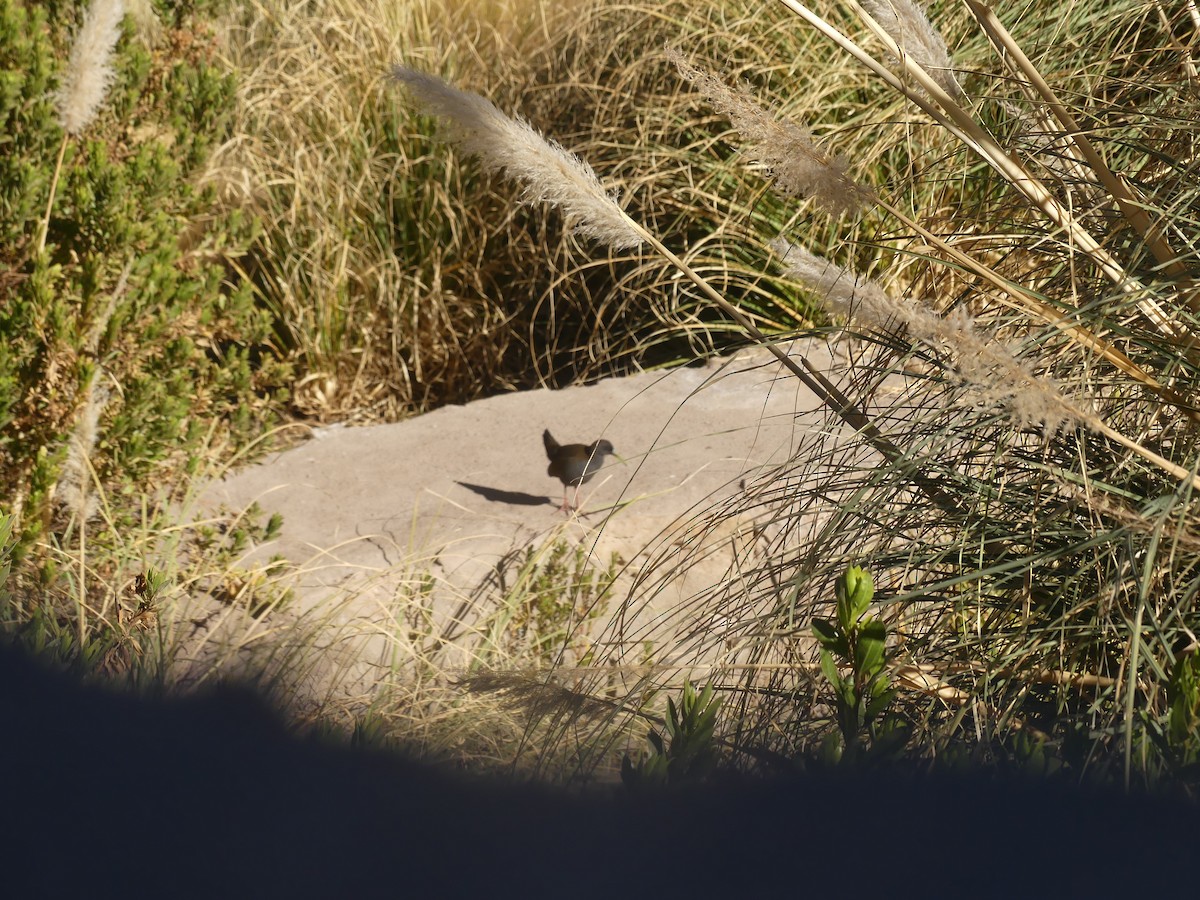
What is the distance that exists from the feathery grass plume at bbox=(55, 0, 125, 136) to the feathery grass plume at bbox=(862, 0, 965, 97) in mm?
2032

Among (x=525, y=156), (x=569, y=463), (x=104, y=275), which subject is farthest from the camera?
(x=569, y=463)

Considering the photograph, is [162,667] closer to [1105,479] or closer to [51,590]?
[51,590]

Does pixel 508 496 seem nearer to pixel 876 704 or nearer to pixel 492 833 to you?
pixel 876 704

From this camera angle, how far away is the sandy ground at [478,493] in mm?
2865

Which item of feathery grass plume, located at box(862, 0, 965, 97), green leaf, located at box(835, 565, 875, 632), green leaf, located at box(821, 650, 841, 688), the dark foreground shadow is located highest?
feathery grass plume, located at box(862, 0, 965, 97)

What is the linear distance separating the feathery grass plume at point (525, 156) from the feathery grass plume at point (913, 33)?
0.44 m

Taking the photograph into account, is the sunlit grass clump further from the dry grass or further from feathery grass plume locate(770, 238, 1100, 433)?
the dry grass


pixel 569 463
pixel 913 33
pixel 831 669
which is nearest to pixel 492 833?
pixel 831 669

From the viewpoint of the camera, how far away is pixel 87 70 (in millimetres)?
2850

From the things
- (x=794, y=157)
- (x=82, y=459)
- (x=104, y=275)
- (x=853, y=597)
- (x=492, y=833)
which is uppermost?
(x=104, y=275)

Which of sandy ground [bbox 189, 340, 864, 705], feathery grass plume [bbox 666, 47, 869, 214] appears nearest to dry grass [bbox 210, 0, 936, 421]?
sandy ground [bbox 189, 340, 864, 705]

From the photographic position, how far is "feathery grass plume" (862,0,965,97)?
1.60 metres

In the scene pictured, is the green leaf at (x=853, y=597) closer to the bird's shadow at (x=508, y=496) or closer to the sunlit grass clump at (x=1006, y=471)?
the sunlit grass clump at (x=1006, y=471)

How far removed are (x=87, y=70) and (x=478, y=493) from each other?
163 centimetres
